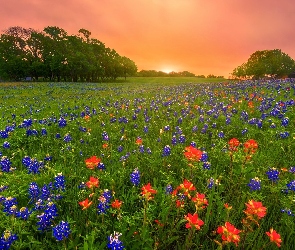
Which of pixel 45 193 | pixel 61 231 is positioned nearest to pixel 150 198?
pixel 61 231

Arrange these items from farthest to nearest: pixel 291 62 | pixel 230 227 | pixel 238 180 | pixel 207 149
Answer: pixel 291 62 < pixel 207 149 < pixel 238 180 < pixel 230 227

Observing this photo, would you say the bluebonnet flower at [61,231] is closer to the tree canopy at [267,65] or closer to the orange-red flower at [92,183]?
the orange-red flower at [92,183]

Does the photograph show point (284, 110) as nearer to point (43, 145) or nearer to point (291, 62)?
point (43, 145)

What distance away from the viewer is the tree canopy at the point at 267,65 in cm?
7338

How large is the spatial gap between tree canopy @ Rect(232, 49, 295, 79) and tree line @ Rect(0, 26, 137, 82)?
4524 centimetres

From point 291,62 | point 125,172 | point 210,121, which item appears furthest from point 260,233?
point 291,62

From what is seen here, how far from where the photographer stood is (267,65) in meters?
75.9

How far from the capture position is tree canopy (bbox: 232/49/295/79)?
73375 millimetres

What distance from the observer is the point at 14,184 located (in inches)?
133

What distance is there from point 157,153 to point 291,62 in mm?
96660

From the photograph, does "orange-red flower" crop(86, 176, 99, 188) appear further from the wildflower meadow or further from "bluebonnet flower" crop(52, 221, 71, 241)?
"bluebonnet flower" crop(52, 221, 71, 241)

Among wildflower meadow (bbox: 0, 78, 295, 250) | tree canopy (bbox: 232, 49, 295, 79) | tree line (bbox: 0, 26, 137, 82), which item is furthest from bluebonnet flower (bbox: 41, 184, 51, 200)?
tree canopy (bbox: 232, 49, 295, 79)

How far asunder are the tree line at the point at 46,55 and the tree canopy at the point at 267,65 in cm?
4524

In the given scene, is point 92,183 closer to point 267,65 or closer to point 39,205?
point 39,205
